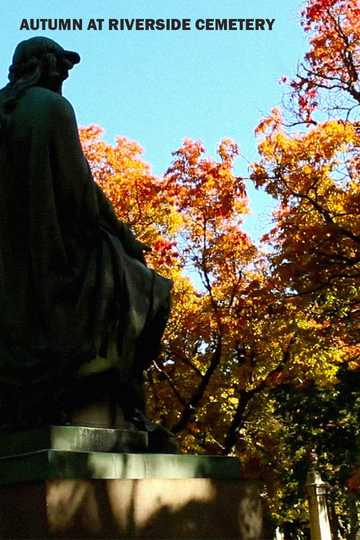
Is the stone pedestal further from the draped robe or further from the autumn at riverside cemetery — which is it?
the autumn at riverside cemetery

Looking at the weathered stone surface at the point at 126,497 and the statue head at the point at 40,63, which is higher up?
the statue head at the point at 40,63

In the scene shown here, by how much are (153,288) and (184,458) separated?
1.14m

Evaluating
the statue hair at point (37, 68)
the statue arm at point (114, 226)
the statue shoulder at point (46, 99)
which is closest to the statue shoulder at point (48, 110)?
the statue shoulder at point (46, 99)

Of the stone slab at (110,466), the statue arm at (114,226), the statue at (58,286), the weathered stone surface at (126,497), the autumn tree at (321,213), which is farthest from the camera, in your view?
the autumn tree at (321,213)

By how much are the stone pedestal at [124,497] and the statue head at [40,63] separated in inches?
97.9

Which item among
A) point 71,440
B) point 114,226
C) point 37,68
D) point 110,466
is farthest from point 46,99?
point 110,466

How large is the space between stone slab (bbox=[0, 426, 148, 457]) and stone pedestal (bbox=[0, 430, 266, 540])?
0.10 meters

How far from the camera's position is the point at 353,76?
46.3ft

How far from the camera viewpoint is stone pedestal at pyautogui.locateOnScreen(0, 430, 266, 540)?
160 inches

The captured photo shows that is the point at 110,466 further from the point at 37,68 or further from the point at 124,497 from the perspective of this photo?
the point at 37,68

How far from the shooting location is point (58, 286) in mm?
4938

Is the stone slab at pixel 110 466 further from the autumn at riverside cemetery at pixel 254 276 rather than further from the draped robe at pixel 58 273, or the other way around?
the autumn at riverside cemetery at pixel 254 276

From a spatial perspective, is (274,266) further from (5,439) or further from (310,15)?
(5,439)

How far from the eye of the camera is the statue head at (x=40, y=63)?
216 inches
